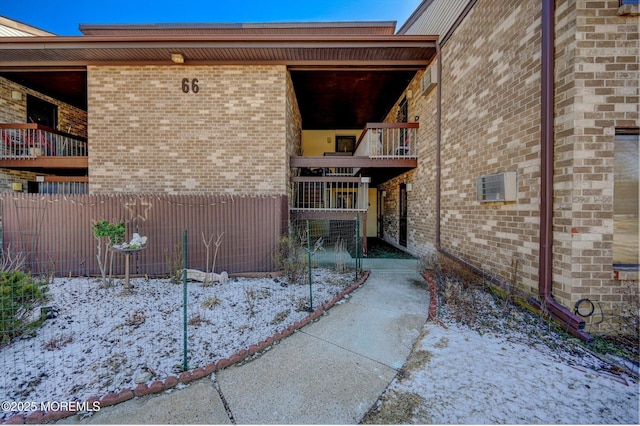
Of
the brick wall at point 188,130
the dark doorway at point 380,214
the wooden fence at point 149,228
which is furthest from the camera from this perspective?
the dark doorway at point 380,214

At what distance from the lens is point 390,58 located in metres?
7.11

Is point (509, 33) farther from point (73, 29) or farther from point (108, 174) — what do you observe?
point (73, 29)

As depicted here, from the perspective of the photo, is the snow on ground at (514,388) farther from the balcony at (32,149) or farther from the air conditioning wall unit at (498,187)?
the balcony at (32,149)

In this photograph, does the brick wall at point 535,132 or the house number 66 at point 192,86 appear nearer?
the brick wall at point 535,132

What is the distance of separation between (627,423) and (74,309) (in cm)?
652

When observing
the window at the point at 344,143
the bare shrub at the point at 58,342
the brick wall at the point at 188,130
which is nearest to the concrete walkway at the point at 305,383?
the bare shrub at the point at 58,342

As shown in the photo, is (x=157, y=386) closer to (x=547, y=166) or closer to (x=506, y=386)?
(x=506, y=386)

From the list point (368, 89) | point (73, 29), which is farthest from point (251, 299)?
point (73, 29)

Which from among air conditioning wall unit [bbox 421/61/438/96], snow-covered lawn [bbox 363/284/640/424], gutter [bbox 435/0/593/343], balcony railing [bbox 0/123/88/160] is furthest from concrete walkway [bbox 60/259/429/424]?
balcony railing [bbox 0/123/88/160]

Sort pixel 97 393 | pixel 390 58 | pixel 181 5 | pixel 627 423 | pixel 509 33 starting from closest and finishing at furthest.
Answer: pixel 627 423 < pixel 97 393 < pixel 509 33 < pixel 390 58 < pixel 181 5

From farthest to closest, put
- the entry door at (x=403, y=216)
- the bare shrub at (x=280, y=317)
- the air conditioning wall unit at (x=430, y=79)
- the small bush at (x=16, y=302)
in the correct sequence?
the entry door at (x=403, y=216)
the air conditioning wall unit at (x=430, y=79)
the bare shrub at (x=280, y=317)
the small bush at (x=16, y=302)

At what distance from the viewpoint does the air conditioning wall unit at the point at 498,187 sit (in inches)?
151

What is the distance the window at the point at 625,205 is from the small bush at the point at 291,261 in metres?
4.73

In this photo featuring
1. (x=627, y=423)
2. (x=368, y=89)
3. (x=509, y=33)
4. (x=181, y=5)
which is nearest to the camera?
(x=627, y=423)
